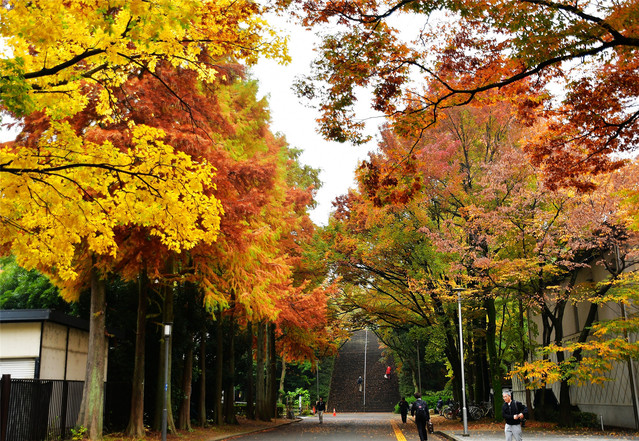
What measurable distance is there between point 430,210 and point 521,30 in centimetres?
1795

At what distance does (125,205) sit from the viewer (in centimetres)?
885

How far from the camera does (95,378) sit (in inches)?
597

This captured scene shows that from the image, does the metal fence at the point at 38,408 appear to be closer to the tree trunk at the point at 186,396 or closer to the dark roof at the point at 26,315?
the dark roof at the point at 26,315

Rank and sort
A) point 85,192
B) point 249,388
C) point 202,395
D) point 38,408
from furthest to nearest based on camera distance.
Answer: point 249,388, point 202,395, point 38,408, point 85,192

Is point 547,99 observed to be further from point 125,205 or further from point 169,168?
point 125,205

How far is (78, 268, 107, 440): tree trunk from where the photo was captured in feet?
49.0

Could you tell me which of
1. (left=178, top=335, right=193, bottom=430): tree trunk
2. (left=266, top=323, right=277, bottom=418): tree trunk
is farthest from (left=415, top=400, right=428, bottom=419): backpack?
(left=266, top=323, right=277, bottom=418): tree trunk

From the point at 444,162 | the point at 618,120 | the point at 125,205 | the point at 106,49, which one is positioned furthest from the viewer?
the point at 444,162

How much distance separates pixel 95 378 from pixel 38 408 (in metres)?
1.59

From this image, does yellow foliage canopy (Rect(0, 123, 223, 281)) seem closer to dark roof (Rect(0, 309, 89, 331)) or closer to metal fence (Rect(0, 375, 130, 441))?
metal fence (Rect(0, 375, 130, 441))

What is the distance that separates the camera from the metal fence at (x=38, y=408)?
12.6m

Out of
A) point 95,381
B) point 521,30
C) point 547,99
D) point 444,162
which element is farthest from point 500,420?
point 521,30

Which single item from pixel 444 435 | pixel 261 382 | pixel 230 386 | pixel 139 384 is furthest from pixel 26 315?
pixel 261 382

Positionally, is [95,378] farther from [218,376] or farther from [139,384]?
[218,376]
